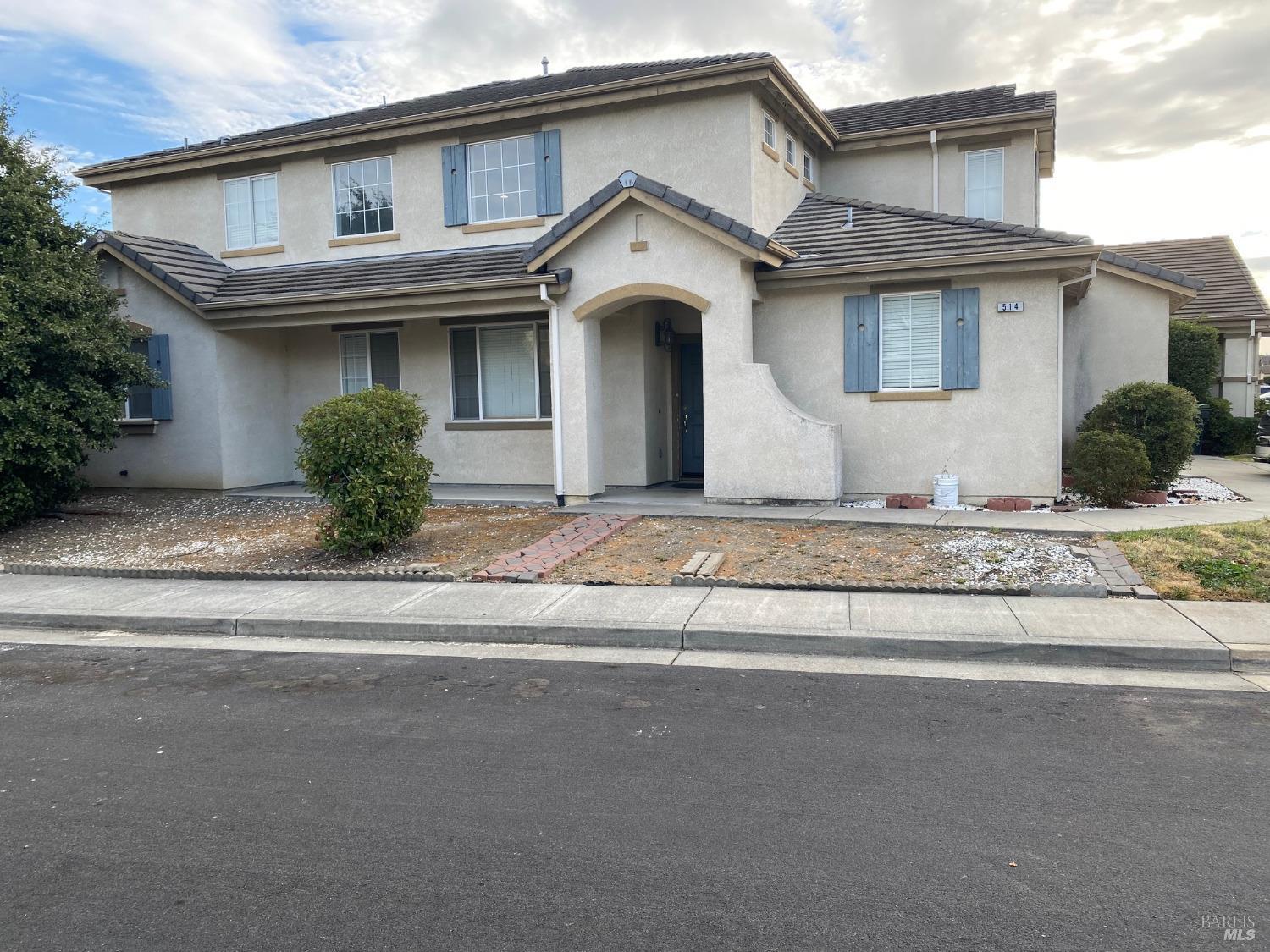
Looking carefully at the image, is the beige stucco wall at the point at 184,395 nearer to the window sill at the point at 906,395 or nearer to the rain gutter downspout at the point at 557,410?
the rain gutter downspout at the point at 557,410

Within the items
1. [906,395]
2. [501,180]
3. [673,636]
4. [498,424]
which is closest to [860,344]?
[906,395]

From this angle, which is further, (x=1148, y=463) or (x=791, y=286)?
(x=791, y=286)

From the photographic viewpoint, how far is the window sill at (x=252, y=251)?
17.5m

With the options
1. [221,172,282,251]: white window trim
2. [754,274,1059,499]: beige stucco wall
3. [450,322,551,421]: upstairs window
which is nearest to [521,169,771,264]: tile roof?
[754,274,1059,499]: beige stucco wall

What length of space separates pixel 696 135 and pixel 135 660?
10.9 meters

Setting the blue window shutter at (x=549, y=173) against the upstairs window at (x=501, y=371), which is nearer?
the blue window shutter at (x=549, y=173)

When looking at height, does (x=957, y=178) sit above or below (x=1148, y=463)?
above

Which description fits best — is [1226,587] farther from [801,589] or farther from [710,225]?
[710,225]

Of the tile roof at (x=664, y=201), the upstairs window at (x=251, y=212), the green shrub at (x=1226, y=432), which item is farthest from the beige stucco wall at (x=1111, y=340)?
the upstairs window at (x=251, y=212)

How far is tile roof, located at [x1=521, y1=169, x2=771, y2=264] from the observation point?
12.5m

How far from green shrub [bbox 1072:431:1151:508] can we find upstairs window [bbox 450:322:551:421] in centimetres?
814

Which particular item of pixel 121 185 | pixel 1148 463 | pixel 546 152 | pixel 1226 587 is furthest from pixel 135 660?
pixel 121 185

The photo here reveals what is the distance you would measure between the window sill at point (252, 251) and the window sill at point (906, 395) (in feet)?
36.7

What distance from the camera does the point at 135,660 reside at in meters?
7.70
